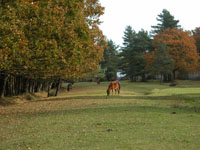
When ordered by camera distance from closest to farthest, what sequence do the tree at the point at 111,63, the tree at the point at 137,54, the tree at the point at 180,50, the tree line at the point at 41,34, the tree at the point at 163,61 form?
the tree line at the point at 41,34
the tree at the point at 163,61
the tree at the point at 180,50
the tree at the point at 137,54
the tree at the point at 111,63

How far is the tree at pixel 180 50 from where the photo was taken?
57.3 m

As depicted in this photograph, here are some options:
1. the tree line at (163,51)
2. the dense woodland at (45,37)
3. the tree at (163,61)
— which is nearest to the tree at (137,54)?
the tree line at (163,51)

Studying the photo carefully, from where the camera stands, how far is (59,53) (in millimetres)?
16312

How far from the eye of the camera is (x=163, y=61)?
55.0 meters

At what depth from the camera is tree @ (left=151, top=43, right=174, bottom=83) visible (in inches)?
2181

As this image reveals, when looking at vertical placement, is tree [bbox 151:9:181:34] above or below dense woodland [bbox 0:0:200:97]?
above

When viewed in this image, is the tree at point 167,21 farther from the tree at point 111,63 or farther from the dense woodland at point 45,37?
the dense woodland at point 45,37

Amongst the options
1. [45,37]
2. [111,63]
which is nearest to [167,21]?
[111,63]

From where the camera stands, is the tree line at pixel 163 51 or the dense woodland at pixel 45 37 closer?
the dense woodland at pixel 45 37

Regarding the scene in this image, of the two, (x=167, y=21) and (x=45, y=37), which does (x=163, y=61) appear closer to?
(x=167, y=21)

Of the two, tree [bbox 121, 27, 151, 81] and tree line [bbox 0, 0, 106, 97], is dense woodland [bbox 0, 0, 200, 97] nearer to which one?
tree line [bbox 0, 0, 106, 97]

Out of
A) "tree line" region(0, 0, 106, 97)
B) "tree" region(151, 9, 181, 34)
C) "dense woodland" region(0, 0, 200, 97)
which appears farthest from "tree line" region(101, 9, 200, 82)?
"tree line" region(0, 0, 106, 97)

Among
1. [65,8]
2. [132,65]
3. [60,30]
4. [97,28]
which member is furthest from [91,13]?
[132,65]

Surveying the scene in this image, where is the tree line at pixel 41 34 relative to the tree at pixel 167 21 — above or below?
below
